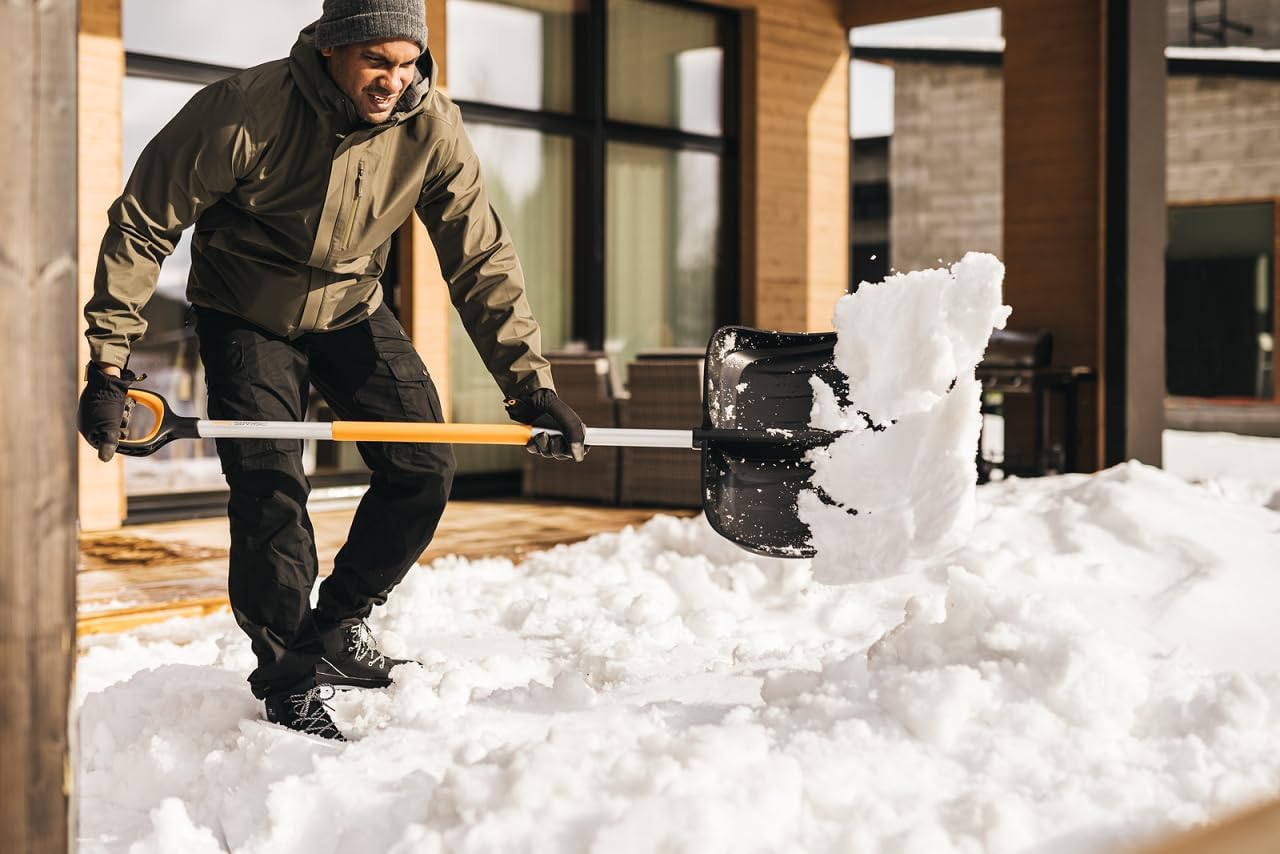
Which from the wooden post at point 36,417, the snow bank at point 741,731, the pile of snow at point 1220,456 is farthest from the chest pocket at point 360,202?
the pile of snow at point 1220,456

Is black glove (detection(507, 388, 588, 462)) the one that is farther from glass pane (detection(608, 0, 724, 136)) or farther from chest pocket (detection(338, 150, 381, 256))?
glass pane (detection(608, 0, 724, 136))

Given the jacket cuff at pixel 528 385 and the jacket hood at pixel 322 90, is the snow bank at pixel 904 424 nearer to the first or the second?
the jacket cuff at pixel 528 385

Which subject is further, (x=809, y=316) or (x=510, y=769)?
(x=809, y=316)

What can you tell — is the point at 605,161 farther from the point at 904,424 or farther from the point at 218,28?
the point at 904,424

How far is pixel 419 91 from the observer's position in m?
2.42

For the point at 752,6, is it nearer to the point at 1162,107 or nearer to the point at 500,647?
the point at 1162,107

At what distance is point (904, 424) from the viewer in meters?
2.59

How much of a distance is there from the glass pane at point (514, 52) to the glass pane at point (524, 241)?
197mm

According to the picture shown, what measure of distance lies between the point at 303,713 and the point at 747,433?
1.05 meters

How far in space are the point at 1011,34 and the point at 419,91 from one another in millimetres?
5910

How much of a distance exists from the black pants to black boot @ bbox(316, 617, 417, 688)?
1.6 inches

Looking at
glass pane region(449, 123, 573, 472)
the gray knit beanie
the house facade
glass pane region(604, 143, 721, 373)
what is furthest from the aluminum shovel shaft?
glass pane region(604, 143, 721, 373)

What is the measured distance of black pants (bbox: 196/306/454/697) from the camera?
8.10 feet

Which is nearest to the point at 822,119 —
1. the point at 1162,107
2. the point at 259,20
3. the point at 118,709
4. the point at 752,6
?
the point at 752,6
